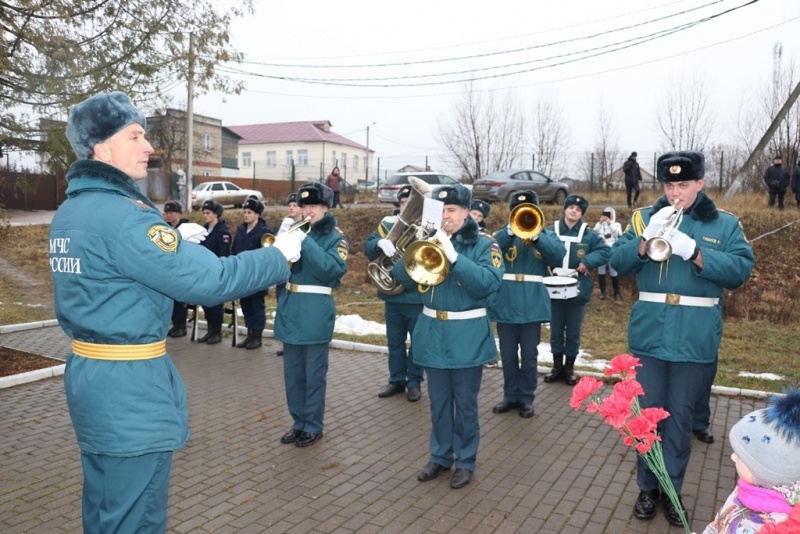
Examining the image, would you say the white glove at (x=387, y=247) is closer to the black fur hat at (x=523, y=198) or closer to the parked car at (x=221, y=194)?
the black fur hat at (x=523, y=198)

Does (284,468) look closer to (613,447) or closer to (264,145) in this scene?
(613,447)

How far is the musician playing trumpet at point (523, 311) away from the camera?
6.57m

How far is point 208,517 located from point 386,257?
2.60m

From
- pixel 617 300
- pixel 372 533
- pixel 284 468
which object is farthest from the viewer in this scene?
pixel 617 300

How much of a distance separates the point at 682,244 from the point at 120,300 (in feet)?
10.3

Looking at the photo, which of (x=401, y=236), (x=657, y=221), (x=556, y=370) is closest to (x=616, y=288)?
(x=556, y=370)

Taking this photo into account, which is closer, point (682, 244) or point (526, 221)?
point (682, 244)

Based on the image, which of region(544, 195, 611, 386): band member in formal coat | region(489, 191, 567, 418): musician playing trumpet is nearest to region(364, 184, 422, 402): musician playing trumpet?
region(489, 191, 567, 418): musician playing trumpet

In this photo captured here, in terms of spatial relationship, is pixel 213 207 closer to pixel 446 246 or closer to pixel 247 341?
pixel 247 341

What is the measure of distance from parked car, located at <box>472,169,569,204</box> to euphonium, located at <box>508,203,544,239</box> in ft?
50.0

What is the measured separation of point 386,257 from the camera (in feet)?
19.2

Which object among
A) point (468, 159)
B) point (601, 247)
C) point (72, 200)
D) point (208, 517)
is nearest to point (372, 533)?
point (208, 517)

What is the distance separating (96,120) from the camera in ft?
8.93

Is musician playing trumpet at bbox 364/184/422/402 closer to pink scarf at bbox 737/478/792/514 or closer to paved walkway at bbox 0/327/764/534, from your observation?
paved walkway at bbox 0/327/764/534
